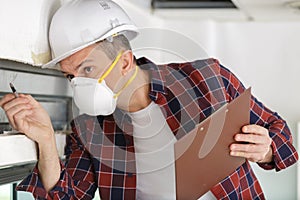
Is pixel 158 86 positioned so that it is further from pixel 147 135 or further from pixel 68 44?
pixel 68 44

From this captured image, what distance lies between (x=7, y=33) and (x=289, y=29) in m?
1.54

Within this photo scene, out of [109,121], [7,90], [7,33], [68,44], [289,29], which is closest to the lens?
[7,33]

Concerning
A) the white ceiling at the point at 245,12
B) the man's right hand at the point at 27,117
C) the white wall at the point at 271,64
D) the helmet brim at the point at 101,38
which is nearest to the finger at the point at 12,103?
the man's right hand at the point at 27,117

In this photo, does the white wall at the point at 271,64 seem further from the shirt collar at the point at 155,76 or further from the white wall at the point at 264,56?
the shirt collar at the point at 155,76

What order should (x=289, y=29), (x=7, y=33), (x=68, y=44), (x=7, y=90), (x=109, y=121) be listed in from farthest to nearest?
(x=289, y=29) < (x=109, y=121) < (x=7, y=90) < (x=68, y=44) < (x=7, y=33)

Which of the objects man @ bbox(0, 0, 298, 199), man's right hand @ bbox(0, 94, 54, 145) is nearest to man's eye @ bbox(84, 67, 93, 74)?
man @ bbox(0, 0, 298, 199)

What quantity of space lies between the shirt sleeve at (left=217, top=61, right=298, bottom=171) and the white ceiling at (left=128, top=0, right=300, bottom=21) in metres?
0.59

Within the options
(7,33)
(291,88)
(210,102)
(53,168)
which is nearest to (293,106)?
(291,88)

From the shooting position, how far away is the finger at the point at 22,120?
1.25 metres

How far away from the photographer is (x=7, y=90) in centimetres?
149

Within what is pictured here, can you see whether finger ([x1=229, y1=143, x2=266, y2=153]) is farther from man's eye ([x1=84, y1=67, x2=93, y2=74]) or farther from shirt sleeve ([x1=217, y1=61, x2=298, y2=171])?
man's eye ([x1=84, y1=67, x2=93, y2=74])

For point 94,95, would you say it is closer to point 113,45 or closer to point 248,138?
point 113,45

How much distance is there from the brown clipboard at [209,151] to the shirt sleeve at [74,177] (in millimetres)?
277

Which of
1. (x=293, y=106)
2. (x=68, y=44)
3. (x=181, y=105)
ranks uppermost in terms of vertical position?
(x=68, y=44)
